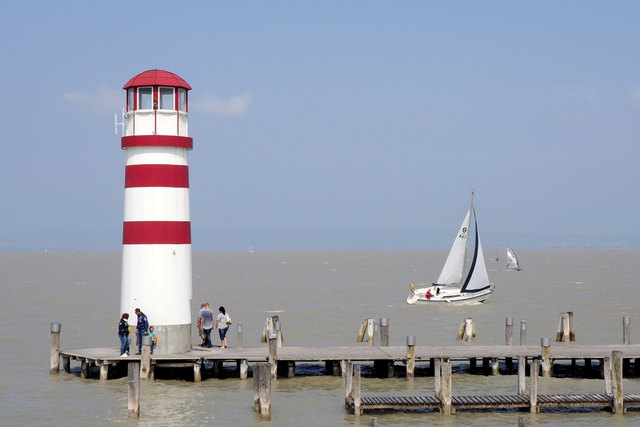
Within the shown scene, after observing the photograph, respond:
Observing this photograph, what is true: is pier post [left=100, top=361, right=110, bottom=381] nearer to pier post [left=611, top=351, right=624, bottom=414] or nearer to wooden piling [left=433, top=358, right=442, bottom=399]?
wooden piling [left=433, top=358, right=442, bottom=399]

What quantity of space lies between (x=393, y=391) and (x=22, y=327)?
86.1ft

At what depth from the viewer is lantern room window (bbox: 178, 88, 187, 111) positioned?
30234mm

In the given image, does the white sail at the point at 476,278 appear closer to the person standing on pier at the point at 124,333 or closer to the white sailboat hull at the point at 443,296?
the white sailboat hull at the point at 443,296

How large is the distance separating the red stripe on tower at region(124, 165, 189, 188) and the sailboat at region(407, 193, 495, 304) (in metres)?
37.5

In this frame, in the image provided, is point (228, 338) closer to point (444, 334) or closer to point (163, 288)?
point (444, 334)

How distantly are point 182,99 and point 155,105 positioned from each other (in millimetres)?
940

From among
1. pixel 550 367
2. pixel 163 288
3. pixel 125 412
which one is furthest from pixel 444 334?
pixel 125 412

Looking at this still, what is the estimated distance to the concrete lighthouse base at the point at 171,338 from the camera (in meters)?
29.9

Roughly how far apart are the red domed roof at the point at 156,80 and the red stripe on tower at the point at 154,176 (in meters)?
2.42

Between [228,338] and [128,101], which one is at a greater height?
[128,101]

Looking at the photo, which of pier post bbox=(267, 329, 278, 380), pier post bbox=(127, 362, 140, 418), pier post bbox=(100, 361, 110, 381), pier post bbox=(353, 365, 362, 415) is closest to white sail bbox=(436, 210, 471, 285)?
pier post bbox=(267, 329, 278, 380)

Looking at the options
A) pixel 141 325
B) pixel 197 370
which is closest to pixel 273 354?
pixel 197 370

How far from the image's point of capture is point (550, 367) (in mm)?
31344

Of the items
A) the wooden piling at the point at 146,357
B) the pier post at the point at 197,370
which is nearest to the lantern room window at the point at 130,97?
the wooden piling at the point at 146,357
